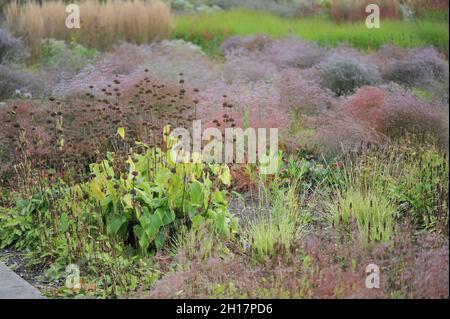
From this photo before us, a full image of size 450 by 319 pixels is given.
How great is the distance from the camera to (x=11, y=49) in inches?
442

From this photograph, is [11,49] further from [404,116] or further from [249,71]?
[404,116]

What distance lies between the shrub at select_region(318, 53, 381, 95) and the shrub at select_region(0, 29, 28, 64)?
15.1 ft

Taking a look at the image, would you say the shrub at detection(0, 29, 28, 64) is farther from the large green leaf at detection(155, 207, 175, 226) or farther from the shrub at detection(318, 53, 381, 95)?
the large green leaf at detection(155, 207, 175, 226)

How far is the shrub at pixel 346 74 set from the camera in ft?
30.8

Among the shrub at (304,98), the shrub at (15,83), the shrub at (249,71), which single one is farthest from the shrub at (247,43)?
the shrub at (304,98)

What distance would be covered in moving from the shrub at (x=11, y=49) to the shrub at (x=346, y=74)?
4614 millimetres

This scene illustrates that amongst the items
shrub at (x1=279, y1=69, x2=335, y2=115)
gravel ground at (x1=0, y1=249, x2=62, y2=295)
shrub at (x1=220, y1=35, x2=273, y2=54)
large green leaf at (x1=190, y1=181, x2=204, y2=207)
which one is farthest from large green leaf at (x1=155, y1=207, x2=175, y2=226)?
shrub at (x1=220, y1=35, x2=273, y2=54)

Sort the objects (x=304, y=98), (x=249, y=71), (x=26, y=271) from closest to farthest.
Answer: (x=26, y=271) → (x=304, y=98) → (x=249, y=71)

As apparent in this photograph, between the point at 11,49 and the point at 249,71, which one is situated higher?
the point at 11,49

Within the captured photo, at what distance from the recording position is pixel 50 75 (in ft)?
31.7

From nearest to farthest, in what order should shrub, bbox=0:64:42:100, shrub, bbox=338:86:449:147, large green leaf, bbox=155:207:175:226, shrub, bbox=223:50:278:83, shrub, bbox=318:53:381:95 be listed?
large green leaf, bbox=155:207:175:226, shrub, bbox=338:86:449:147, shrub, bbox=0:64:42:100, shrub, bbox=318:53:381:95, shrub, bbox=223:50:278:83

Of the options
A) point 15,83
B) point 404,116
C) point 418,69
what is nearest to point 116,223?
point 404,116

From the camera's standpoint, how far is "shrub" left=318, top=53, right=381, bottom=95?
30.8ft

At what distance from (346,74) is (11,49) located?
5.03m
